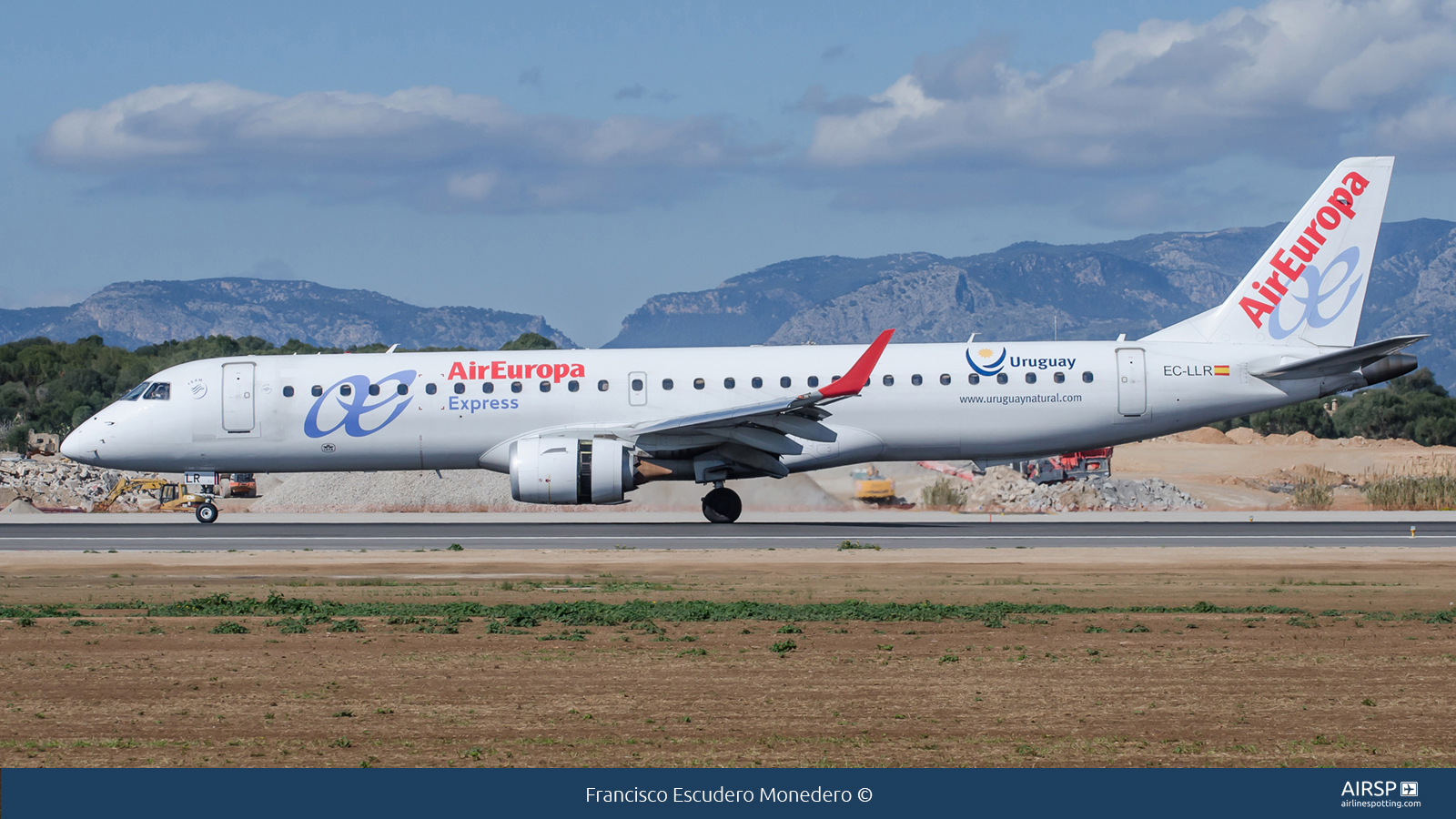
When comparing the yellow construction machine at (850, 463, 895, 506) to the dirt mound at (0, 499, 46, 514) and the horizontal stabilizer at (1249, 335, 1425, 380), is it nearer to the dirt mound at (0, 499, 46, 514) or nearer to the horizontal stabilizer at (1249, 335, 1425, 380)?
the horizontal stabilizer at (1249, 335, 1425, 380)

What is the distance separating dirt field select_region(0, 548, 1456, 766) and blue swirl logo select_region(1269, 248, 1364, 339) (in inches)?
492

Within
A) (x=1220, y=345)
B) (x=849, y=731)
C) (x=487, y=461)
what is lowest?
(x=849, y=731)

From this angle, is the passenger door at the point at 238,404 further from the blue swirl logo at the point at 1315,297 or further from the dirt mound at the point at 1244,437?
the dirt mound at the point at 1244,437

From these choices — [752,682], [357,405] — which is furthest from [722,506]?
[752,682]

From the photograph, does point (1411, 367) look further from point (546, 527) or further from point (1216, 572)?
point (546, 527)

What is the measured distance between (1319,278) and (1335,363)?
2.58 m

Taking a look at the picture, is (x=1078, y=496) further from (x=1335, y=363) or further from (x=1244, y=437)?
(x=1244, y=437)

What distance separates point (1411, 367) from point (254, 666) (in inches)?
925

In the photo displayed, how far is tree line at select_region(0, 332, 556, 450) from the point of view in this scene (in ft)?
194

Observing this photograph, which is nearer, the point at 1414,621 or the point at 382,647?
the point at 382,647

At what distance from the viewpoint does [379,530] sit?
2781 centimetres

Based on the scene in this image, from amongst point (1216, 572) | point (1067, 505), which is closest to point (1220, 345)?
point (1067, 505)

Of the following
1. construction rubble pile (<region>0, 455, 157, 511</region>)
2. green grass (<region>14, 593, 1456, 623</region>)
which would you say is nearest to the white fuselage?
construction rubble pile (<region>0, 455, 157, 511</region>)

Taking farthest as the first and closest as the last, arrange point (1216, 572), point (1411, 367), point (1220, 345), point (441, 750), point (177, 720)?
point (1220, 345)
point (1411, 367)
point (1216, 572)
point (177, 720)
point (441, 750)
